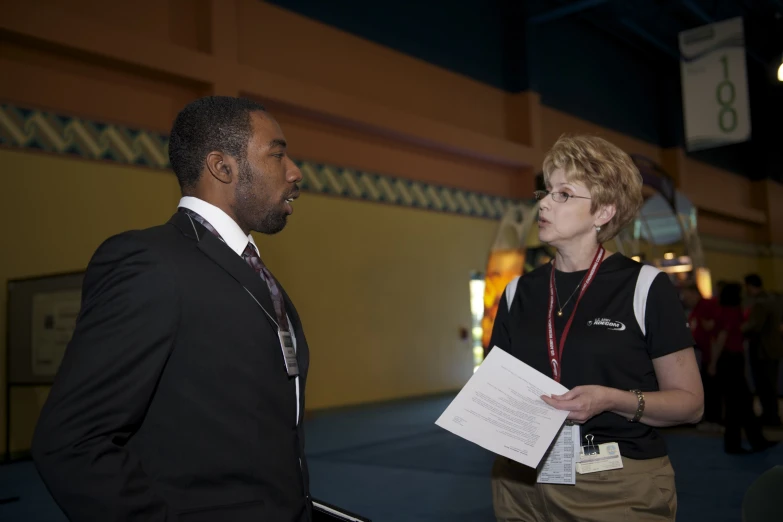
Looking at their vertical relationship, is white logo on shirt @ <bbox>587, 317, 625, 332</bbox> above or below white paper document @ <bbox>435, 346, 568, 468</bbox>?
above

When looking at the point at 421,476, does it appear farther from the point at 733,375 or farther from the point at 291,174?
the point at 291,174

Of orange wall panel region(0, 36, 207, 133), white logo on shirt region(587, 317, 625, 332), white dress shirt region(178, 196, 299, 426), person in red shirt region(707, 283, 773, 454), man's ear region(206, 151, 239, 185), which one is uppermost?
orange wall panel region(0, 36, 207, 133)

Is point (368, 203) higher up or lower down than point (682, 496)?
higher up

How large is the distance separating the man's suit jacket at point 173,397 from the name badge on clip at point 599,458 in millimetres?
691

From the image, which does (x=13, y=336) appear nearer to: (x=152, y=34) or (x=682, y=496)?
(x=152, y=34)

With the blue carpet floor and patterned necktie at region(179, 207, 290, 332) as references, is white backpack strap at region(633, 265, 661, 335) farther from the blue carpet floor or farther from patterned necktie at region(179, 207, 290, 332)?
the blue carpet floor

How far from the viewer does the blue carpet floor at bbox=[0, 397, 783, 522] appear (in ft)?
13.7

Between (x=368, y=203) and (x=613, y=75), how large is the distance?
782 cm

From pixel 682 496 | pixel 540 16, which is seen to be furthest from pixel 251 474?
→ pixel 540 16

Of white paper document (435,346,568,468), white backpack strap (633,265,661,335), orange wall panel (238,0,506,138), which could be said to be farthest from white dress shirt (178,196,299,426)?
orange wall panel (238,0,506,138)

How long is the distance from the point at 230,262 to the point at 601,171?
988 mm

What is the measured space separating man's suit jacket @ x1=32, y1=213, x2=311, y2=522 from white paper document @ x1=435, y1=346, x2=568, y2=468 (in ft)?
1.49

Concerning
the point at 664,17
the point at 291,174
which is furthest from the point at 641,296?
the point at 664,17

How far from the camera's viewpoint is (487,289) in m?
8.09
